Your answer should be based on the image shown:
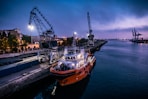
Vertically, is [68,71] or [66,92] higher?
[68,71]

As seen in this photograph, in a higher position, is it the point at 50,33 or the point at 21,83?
the point at 50,33

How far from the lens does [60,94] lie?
23.6 metres

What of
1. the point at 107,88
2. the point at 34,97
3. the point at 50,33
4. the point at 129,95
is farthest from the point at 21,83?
the point at 50,33

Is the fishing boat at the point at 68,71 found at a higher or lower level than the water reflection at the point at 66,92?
higher

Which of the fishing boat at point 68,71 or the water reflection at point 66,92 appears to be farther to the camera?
the fishing boat at point 68,71

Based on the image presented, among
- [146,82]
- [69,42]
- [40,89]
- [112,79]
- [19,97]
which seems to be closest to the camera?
[19,97]

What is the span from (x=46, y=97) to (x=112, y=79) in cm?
1636

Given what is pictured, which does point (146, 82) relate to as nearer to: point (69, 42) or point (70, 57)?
point (70, 57)

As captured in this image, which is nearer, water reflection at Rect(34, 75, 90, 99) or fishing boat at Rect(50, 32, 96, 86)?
water reflection at Rect(34, 75, 90, 99)

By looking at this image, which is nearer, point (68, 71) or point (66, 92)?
point (66, 92)

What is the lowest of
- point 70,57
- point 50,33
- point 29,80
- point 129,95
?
point 129,95

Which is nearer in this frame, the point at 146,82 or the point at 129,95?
the point at 129,95

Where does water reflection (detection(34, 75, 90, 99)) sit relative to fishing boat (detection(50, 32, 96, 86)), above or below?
below

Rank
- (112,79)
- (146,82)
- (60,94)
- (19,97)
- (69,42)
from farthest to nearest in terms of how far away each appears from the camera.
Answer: (69,42)
(112,79)
(146,82)
(60,94)
(19,97)
